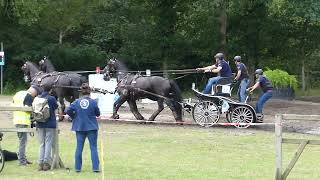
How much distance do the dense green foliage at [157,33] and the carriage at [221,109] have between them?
14.1 meters

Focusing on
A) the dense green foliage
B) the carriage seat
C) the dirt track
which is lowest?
the dirt track

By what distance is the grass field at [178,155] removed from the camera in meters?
11.8

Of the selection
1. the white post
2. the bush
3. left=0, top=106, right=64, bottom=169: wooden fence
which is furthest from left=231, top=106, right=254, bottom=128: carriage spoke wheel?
the bush

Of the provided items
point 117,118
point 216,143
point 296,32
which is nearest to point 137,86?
point 117,118

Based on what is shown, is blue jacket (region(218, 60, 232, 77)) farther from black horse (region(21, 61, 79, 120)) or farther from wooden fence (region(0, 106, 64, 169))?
wooden fence (region(0, 106, 64, 169))

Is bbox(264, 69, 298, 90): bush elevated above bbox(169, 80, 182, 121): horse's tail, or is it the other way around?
bbox(264, 69, 298, 90): bush

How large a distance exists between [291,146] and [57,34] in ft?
98.4

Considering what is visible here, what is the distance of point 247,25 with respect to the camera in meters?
38.4

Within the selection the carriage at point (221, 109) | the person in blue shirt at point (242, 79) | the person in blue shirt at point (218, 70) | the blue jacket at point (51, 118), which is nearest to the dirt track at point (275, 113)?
the carriage at point (221, 109)

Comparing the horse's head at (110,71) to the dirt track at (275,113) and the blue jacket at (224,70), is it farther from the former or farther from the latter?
the blue jacket at (224,70)

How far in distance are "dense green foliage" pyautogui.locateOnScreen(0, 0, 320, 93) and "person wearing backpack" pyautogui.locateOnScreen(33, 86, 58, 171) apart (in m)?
22.4

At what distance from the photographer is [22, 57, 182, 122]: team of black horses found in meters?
21.2

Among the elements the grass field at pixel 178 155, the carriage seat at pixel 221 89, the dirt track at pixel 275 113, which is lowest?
the grass field at pixel 178 155

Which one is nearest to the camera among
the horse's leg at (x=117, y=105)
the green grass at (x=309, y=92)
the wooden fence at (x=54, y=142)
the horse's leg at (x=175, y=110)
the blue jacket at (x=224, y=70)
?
the wooden fence at (x=54, y=142)
